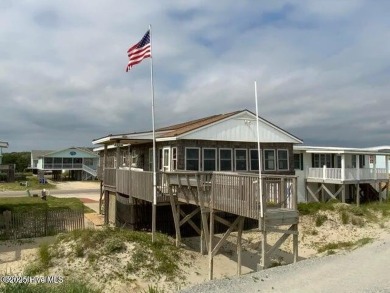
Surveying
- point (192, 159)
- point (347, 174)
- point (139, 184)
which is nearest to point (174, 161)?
point (192, 159)

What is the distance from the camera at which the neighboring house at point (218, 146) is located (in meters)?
19.7

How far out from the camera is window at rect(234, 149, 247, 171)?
2130 centimetres

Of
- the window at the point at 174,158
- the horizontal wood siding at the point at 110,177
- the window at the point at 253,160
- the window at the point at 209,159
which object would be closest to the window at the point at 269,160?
the window at the point at 253,160

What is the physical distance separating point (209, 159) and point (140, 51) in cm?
692

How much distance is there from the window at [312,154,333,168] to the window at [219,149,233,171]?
10577 millimetres

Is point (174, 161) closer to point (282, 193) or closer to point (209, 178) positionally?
point (209, 178)

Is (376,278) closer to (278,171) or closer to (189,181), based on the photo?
(189,181)

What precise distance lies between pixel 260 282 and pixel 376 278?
9.82ft

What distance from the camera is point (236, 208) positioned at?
12758 millimetres

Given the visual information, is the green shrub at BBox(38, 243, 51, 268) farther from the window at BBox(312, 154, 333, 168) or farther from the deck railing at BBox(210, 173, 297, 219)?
the window at BBox(312, 154, 333, 168)

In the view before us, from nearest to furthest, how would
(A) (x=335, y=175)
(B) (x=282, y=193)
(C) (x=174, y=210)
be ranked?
(B) (x=282, y=193) < (C) (x=174, y=210) < (A) (x=335, y=175)

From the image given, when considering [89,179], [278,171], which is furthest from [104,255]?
[89,179]

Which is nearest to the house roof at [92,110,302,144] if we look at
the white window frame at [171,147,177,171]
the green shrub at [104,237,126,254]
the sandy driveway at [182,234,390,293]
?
the white window frame at [171,147,177,171]

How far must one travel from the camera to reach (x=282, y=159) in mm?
22828
